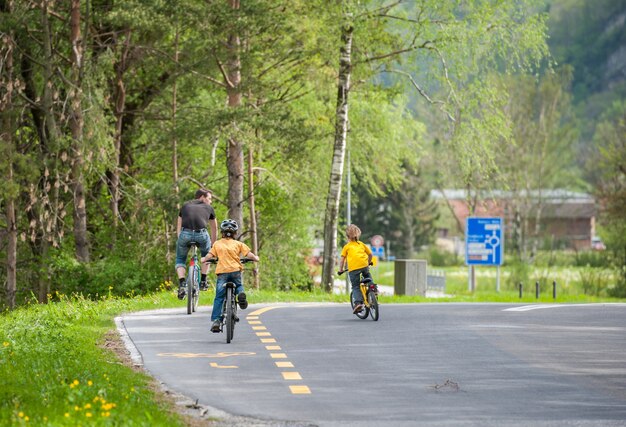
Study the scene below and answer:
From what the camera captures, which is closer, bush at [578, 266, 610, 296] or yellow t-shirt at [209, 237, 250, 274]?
yellow t-shirt at [209, 237, 250, 274]

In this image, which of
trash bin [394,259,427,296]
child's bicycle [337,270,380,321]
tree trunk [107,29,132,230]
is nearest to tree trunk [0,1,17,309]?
tree trunk [107,29,132,230]

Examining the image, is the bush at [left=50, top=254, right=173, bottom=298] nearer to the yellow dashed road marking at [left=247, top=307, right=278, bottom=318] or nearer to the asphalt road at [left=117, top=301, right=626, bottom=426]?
the yellow dashed road marking at [left=247, top=307, right=278, bottom=318]

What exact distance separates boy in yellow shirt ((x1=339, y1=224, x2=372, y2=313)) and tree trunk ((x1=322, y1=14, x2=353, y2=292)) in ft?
53.6

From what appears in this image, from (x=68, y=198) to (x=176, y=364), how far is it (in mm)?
25144

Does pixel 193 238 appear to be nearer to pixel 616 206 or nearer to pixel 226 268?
pixel 226 268

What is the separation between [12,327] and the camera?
1972 centimetres

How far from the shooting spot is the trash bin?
40.7 m

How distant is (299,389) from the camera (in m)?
12.9

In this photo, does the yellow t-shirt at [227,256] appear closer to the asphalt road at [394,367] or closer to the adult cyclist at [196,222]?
the asphalt road at [394,367]

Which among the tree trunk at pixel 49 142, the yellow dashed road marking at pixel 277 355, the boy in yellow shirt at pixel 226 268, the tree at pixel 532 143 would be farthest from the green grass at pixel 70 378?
the tree at pixel 532 143

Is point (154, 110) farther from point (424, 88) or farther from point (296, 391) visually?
point (296, 391)

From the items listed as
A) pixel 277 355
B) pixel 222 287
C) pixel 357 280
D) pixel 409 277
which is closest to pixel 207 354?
pixel 277 355

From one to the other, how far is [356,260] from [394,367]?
22.6ft

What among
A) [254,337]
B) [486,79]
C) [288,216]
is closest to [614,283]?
[288,216]
